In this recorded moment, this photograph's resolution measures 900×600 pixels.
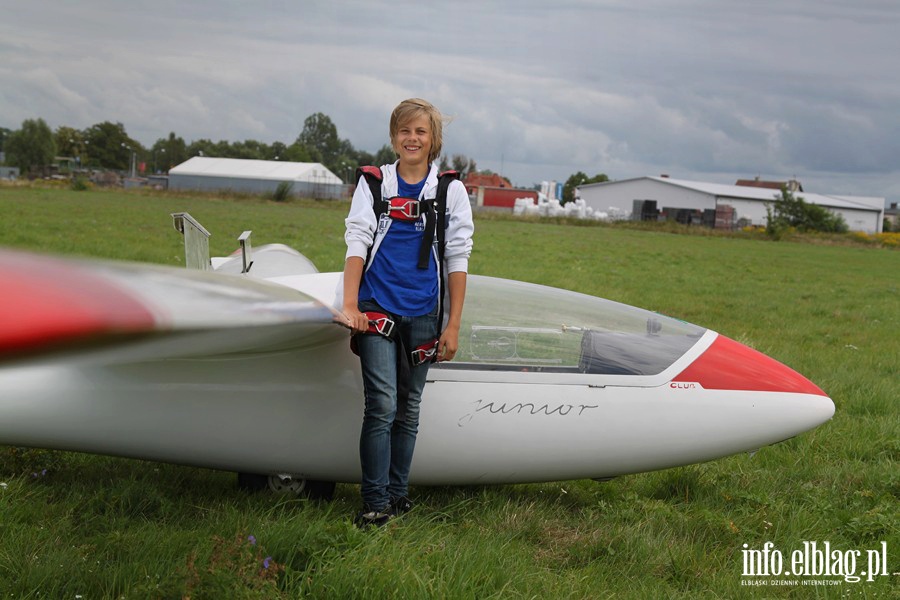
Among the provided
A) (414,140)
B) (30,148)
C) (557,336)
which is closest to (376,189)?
(414,140)

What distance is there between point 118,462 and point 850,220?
99.0 meters

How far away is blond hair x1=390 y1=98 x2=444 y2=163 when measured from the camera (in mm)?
3822

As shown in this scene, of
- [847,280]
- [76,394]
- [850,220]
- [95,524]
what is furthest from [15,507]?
[850,220]

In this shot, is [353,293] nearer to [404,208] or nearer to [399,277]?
[399,277]

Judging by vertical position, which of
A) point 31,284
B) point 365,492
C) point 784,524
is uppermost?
point 31,284

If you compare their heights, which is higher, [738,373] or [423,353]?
[423,353]

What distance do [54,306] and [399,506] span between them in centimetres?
261

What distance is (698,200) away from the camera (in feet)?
277

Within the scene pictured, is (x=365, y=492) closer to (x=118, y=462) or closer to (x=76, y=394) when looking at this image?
(x=76, y=394)

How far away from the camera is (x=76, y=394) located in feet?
12.5

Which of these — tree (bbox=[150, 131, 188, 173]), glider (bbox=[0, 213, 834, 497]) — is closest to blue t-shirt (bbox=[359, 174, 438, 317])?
glider (bbox=[0, 213, 834, 497])

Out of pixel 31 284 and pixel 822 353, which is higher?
pixel 31 284

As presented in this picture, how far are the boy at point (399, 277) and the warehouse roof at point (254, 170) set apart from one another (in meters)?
95.6

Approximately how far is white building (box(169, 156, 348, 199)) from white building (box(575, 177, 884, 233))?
101 ft
